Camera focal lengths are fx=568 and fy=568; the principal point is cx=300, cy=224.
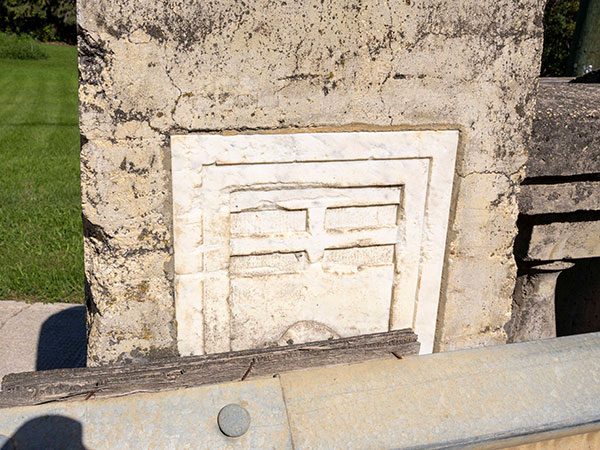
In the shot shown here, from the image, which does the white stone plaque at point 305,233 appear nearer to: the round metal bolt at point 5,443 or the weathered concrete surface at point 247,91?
the weathered concrete surface at point 247,91

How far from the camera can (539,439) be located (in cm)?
133

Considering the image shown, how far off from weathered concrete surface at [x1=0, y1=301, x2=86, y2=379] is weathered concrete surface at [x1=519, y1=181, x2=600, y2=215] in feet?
8.86

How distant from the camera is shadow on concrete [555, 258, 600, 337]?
114 inches

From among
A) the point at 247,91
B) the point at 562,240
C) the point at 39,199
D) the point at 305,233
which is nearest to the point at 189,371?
the point at 305,233

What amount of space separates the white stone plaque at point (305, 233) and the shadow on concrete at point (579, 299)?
1.27m

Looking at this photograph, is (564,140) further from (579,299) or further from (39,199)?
(39,199)

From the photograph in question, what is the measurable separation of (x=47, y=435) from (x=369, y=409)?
0.67 meters

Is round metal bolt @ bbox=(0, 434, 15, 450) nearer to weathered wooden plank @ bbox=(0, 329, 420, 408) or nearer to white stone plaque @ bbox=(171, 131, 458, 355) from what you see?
weathered wooden plank @ bbox=(0, 329, 420, 408)

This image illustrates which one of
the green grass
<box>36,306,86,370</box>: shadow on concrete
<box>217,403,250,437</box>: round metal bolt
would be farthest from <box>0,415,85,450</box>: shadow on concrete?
the green grass

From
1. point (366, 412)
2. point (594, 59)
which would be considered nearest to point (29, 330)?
point (366, 412)

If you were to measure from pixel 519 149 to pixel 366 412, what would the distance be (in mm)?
1188

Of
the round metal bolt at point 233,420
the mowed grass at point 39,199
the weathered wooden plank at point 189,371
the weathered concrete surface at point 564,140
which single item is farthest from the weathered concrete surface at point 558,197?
the mowed grass at point 39,199

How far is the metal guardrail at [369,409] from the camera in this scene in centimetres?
115

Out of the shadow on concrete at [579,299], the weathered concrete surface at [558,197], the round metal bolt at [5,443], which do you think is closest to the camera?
the round metal bolt at [5,443]
